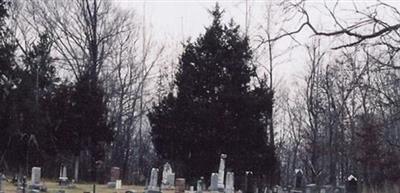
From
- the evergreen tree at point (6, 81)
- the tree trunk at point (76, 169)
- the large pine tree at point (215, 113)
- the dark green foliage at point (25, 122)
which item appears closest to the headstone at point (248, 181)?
the large pine tree at point (215, 113)

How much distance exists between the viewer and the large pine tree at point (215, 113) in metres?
39.5

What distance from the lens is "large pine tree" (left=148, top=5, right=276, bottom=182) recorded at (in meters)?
39.5

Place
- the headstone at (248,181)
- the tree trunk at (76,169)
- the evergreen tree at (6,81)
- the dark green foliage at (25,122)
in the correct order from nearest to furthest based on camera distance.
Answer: the evergreen tree at (6,81) < the dark green foliage at (25,122) < the headstone at (248,181) < the tree trunk at (76,169)

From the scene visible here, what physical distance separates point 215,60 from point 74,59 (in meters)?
11.1

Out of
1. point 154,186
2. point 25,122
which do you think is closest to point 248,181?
point 25,122

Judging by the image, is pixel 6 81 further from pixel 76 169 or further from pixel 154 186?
pixel 154 186

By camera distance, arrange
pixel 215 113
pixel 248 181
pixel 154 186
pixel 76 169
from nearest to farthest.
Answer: pixel 154 186
pixel 215 113
pixel 76 169
pixel 248 181

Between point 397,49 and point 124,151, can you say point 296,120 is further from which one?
point 397,49

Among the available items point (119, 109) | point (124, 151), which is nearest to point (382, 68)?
point (119, 109)

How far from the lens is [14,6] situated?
47594mm

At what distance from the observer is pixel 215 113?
39.9m

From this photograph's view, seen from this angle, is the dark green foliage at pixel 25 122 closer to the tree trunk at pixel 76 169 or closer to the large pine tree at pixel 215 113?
the tree trunk at pixel 76 169

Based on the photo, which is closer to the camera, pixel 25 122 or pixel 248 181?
pixel 25 122

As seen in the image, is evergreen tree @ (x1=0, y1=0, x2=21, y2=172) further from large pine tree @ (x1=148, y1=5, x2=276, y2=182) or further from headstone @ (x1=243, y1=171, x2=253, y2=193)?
headstone @ (x1=243, y1=171, x2=253, y2=193)
